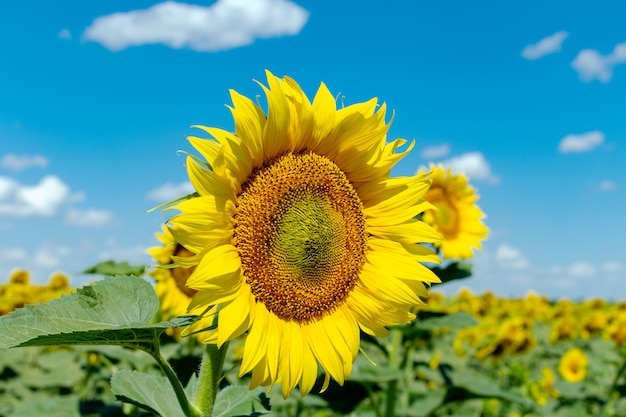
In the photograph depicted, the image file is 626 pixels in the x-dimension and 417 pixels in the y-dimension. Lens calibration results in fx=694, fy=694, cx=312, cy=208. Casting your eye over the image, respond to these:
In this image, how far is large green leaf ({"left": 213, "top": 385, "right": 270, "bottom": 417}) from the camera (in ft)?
6.64

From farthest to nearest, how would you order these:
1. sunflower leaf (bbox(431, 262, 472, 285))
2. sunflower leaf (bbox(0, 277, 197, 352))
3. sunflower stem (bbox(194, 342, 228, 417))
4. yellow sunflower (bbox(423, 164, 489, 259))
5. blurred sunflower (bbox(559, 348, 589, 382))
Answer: blurred sunflower (bbox(559, 348, 589, 382)), yellow sunflower (bbox(423, 164, 489, 259)), sunflower leaf (bbox(431, 262, 472, 285)), sunflower stem (bbox(194, 342, 228, 417)), sunflower leaf (bbox(0, 277, 197, 352))

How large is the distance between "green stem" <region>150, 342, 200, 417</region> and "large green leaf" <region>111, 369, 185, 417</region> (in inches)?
3.5

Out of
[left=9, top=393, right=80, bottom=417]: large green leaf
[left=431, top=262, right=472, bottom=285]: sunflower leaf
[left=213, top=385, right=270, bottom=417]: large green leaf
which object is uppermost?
[left=431, top=262, right=472, bottom=285]: sunflower leaf

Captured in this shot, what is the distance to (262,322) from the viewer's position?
6.32ft

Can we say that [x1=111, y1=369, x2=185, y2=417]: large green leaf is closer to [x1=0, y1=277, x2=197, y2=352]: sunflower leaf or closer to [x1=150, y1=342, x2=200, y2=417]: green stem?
[x1=150, y1=342, x2=200, y2=417]: green stem

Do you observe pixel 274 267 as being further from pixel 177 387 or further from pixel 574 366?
pixel 574 366

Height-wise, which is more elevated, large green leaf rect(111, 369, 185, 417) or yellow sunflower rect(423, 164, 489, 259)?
yellow sunflower rect(423, 164, 489, 259)

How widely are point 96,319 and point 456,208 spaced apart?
11.2ft

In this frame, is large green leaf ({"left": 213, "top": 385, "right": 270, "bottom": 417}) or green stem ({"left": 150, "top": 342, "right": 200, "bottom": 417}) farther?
large green leaf ({"left": 213, "top": 385, "right": 270, "bottom": 417})

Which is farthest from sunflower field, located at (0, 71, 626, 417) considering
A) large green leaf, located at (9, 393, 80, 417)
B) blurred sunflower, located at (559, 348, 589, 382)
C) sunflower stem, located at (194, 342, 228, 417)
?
blurred sunflower, located at (559, 348, 589, 382)

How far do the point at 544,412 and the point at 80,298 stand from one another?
16.7ft

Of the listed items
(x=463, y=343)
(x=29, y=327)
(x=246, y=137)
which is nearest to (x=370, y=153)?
(x=246, y=137)

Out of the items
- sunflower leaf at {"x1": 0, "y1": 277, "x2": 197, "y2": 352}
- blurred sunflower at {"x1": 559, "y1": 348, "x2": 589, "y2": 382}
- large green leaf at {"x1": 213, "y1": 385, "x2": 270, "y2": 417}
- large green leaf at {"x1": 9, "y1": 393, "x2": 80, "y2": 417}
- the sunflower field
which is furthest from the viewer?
blurred sunflower at {"x1": 559, "y1": 348, "x2": 589, "y2": 382}

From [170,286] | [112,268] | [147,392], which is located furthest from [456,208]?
[147,392]
